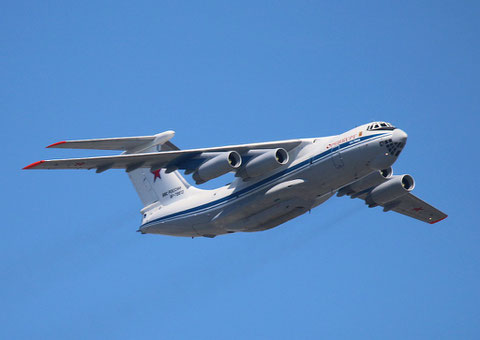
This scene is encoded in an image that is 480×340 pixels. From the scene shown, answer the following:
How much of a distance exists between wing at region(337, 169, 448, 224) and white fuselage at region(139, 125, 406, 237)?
1321 mm

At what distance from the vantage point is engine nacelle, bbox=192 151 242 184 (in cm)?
1641

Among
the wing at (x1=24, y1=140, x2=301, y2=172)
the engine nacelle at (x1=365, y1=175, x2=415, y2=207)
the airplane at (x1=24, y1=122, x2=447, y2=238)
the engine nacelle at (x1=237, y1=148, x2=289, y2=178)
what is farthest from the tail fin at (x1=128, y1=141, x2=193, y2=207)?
the engine nacelle at (x1=365, y1=175, x2=415, y2=207)

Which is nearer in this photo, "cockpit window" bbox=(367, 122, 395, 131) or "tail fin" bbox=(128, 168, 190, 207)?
"cockpit window" bbox=(367, 122, 395, 131)

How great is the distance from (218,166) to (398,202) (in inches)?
234

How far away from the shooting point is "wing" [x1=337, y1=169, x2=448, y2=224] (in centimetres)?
1833

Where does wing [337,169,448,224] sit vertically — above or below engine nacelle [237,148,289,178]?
below

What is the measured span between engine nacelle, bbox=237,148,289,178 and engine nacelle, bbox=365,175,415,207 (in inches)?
127

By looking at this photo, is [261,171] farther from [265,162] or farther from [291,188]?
[291,188]

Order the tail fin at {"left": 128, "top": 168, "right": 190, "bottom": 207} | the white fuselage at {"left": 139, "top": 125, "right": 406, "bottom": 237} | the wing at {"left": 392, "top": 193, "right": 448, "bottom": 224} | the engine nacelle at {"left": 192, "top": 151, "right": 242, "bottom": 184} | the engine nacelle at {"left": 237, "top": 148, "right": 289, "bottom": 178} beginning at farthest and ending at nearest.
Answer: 1. the wing at {"left": 392, "top": 193, "right": 448, "bottom": 224}
2. the tail fin at {"left": 128, "top": 168, "right": 190, "bottom": 207}
3. the engine nacelle at {"left": 237, "top": 148, "right": 289, "bottom": 178}
4. the engine nacelle at {"left": 192, "top": 151, "right": 242, "bottom": 184}
5. the white fuselage at {"left": 139, "top": 125, "right": 406, "bottom": 237}

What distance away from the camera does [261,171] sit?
16.8m

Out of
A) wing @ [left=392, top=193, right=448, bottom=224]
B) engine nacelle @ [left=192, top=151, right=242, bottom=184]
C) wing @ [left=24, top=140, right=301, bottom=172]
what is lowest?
wing @ [left=392, top=193, right=448, bottom=224]

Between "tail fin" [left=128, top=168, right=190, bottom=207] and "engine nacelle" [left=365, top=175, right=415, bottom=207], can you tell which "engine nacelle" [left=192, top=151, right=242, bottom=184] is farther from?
"engine nacelle" [left=365, top=175, right=415, bottom=207]

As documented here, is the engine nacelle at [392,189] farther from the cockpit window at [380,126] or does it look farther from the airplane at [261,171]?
the cockpit window at [380,126]

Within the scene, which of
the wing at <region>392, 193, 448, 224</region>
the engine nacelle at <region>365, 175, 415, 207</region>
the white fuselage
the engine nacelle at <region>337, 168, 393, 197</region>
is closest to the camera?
the white fuselage
